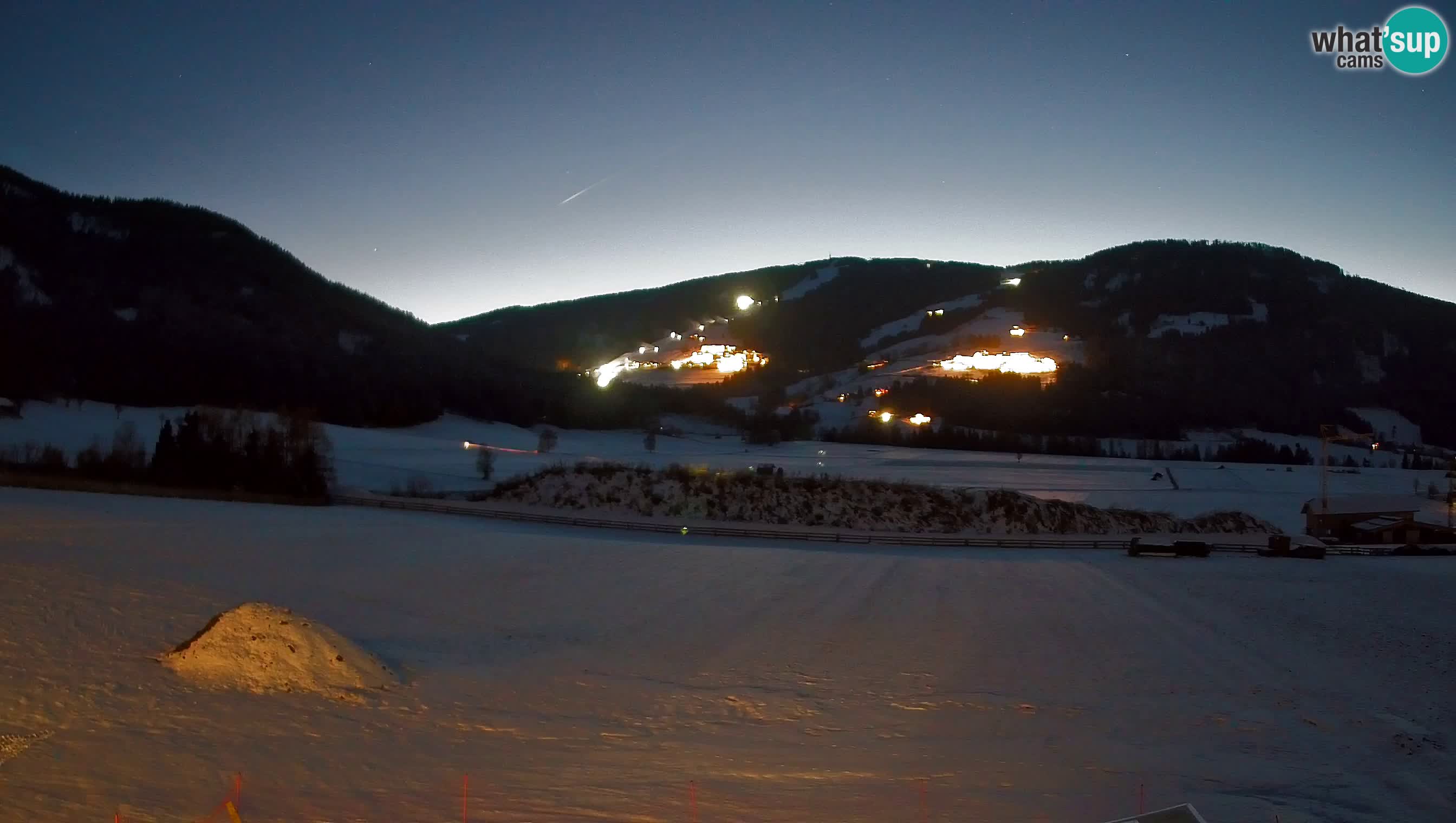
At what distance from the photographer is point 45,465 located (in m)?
32.4

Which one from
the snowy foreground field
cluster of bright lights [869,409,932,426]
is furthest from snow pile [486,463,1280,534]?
cluster of bright lights [869,409,932,426]

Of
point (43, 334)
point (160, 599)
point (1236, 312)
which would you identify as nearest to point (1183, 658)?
point (160, 599)

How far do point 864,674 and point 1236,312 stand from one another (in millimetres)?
110518

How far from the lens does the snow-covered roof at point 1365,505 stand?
35.1 m

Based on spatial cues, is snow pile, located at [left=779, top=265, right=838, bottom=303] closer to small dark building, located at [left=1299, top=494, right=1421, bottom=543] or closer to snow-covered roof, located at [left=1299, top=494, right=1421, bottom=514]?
snow-covered roof, located at [left=1299, top=494, right=1421, bottom=514]

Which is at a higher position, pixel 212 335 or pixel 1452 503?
pixel 212 335

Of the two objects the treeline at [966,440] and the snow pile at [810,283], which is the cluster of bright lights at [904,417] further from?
the snow pile at [810,283]

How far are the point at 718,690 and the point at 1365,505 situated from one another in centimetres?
3538

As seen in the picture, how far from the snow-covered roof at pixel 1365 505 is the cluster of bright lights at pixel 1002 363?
5513 centimetres

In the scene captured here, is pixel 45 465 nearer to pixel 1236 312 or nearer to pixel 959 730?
pixel 959 730

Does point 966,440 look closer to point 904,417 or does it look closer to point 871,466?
point 904,417

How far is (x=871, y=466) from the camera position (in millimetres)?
52188

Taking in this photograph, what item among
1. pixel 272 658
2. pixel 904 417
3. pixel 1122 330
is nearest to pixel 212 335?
pixel 904 417

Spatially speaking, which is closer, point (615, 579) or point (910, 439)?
point (615, 579)
